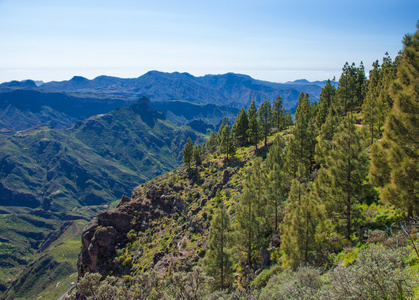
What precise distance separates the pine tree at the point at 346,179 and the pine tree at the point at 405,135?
447 cm

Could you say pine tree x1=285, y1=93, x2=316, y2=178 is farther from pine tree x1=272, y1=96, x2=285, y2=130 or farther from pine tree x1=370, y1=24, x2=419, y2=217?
pine tree x1=272, y1=96, x2=285, y2=130

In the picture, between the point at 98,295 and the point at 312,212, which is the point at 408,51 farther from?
the point at 98,295

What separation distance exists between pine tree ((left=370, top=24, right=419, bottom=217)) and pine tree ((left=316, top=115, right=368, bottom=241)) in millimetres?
4467

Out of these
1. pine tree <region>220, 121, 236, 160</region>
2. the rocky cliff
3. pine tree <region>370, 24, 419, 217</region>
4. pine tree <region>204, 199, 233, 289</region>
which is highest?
pine tree <region>370, 24, 419, 217</region>

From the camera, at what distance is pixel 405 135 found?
57.9ft

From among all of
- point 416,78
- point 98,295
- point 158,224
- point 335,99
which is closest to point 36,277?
point 158,224

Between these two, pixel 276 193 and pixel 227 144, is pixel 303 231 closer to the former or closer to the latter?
pixel 276 193

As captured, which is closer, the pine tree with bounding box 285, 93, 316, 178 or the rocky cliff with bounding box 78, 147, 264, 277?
the pine tree with bounding box 285, 93, 316, 178

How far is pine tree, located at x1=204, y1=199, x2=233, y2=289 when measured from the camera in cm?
3347

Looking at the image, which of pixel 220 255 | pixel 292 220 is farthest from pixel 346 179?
pixel 220 255

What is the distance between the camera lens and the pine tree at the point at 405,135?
55.1 ft

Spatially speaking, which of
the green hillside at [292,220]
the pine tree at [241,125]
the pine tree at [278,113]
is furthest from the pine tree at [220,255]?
the pine tree at [278,113]

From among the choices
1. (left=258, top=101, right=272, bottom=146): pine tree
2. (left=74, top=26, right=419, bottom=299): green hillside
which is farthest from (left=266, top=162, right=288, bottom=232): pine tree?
(left=258, top=101, right=272, bottom=146): pine tree

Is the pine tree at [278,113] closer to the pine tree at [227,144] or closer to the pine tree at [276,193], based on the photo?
the pine tree at [227,144]
